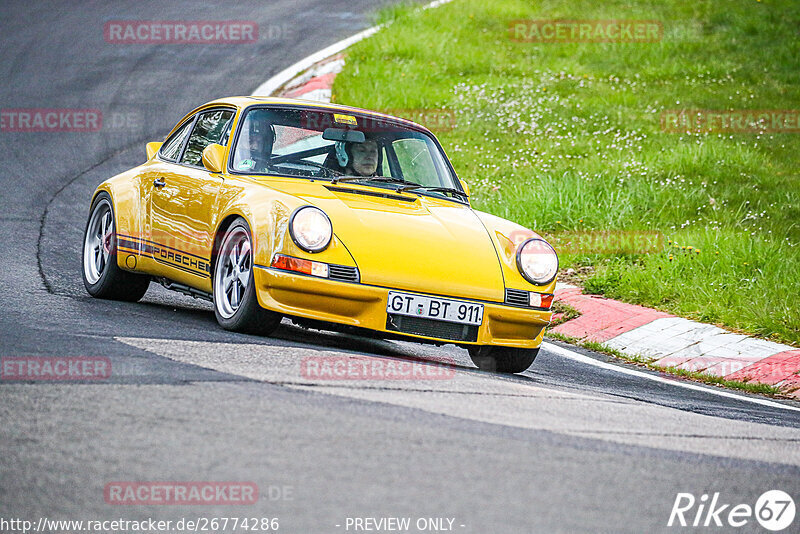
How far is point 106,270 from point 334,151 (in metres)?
1.94

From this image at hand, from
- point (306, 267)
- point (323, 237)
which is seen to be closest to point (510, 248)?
point (323, 237)

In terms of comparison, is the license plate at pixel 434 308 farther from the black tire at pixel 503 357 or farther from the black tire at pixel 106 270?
the black tire at pixel 106 270

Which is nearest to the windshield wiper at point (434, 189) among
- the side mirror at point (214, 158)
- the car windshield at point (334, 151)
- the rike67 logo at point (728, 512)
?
the car windshield at point (334, 151)

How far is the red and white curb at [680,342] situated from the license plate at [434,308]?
2380mm

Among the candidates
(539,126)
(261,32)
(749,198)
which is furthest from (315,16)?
(749,198)

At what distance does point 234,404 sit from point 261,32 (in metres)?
17.8

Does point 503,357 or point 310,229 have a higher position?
point 310,229

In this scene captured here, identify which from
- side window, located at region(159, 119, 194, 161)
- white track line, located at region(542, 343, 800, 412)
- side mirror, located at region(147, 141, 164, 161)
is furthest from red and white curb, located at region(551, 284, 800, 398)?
side mirror, located at region(147, 141, 164, 161)

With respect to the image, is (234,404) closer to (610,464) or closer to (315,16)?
(610,464)

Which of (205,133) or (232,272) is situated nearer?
(232,272)

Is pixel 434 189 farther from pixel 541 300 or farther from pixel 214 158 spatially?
pixel 214 158

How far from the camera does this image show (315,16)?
2217 cm

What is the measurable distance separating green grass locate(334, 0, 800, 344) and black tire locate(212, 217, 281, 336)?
407cm

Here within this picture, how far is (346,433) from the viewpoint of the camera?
3.81 meters
